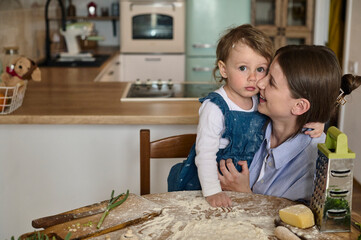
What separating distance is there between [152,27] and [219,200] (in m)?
3.71

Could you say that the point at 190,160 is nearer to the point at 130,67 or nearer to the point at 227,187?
the point at 227,187

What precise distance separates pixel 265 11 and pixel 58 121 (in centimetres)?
330

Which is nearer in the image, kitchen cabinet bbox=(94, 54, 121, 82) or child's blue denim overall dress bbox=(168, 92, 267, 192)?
child's blue denim overall dress bbox=(168, 92, 267, 192)

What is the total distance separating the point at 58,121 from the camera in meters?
2.31

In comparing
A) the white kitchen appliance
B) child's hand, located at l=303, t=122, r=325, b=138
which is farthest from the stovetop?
the white kitchen appliance

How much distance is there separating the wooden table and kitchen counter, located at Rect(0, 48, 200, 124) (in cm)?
87

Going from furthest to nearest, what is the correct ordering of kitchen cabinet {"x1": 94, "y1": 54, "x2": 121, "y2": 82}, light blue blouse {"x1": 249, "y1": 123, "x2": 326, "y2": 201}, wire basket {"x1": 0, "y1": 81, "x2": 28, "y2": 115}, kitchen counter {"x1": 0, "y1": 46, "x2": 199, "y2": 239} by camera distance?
kitchen cabinet {"x1": 94, "y1": 54, "x2": 121, "y2": 82} < kitchen counter {"x1": 0, "y1": 46, "x2": 199, "y2": 239} < wire basket {"x1": 0, "y1": 81, "x2": 28, "y2": 115} < light blue blouse {"x1": 249, "y1": 123, "x2": 326, "y2": 201}

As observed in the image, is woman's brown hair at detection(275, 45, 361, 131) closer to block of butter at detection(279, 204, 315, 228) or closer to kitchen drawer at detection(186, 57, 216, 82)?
block of butter at detection(279, 204, 315, 228)

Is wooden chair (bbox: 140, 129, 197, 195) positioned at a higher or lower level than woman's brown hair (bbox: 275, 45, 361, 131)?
lower

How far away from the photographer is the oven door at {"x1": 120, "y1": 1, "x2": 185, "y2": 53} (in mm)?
4859

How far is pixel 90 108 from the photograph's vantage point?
2445 millimetres

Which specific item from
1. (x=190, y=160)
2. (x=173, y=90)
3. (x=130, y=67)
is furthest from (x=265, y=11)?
(x=190, y=160)

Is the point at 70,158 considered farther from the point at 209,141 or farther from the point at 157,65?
the point at 157,65

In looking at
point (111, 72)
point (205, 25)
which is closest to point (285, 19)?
point (205, 25)
